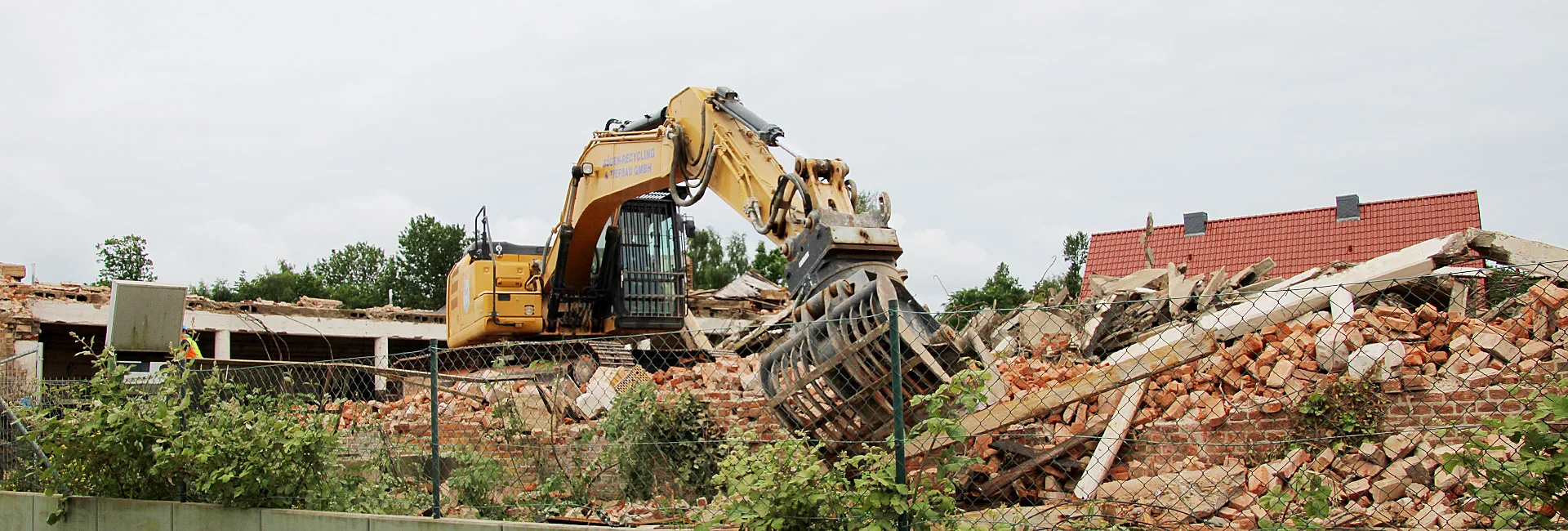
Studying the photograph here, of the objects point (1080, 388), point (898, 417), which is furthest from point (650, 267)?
point (898, 417)

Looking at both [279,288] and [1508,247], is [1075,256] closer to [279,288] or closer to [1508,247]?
[1508,247]

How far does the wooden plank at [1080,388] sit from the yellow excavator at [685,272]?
826 millimetres

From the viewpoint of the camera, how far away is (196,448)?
259 inches

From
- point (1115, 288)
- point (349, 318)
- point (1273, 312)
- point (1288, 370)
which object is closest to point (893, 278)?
point (1288, 370)

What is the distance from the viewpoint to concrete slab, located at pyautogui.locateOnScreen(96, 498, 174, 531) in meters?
6.93

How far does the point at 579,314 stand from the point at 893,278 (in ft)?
23.9

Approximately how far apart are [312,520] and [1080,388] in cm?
513

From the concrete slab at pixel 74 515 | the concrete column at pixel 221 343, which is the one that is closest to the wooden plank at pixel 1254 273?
the concrete slab at pixel 74 515

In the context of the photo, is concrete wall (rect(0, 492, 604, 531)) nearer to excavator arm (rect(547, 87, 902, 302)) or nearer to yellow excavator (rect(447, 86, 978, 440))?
yellow excavator (rect(447, 86, 978, 440))

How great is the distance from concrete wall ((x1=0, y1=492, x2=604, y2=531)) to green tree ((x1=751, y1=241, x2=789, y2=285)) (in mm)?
32745

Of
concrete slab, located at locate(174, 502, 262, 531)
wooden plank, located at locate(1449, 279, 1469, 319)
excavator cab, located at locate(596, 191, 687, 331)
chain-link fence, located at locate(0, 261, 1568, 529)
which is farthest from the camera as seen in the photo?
excavator cab, located at locate(596, 191, 687, 331)

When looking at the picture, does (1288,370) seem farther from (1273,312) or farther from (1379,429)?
(1273,312)

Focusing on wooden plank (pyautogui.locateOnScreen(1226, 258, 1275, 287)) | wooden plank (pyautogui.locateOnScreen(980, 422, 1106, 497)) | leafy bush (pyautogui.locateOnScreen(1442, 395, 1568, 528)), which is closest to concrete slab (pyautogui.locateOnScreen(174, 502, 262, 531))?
wooden plank (pyautogui.locateOnScreen(980, 422, 1106, 497))

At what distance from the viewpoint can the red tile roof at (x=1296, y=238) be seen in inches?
920
